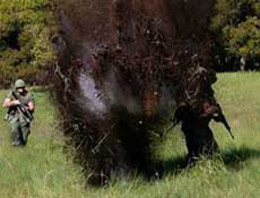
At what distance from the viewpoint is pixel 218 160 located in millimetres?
9516

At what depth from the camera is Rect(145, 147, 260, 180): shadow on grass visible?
9688mm

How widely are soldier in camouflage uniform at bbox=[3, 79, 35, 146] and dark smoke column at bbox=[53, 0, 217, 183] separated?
7522 mm

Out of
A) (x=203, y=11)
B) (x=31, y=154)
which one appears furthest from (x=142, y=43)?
→ (x=31, y=154)

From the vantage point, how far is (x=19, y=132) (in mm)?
16875

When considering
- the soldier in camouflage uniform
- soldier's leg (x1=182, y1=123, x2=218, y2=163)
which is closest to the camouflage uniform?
the soldier in camouflage uniform

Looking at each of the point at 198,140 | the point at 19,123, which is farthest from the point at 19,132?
the point at 198,140

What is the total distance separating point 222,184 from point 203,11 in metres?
2.19

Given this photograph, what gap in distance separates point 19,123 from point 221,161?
843cm

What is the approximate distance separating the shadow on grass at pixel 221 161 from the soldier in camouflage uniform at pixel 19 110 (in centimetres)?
644

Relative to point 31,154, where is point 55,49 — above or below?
above

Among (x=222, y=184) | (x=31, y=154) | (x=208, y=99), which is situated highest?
(x=208, y=99)

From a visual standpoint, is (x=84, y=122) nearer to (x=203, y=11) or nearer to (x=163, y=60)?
(x=163, y=60)

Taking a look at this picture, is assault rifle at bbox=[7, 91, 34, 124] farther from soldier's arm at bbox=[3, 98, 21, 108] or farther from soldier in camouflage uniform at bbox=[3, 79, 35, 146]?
soldier's arm at bbox=[3, 98, 21, 108]

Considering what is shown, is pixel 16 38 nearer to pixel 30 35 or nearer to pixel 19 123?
pixel 30 35
